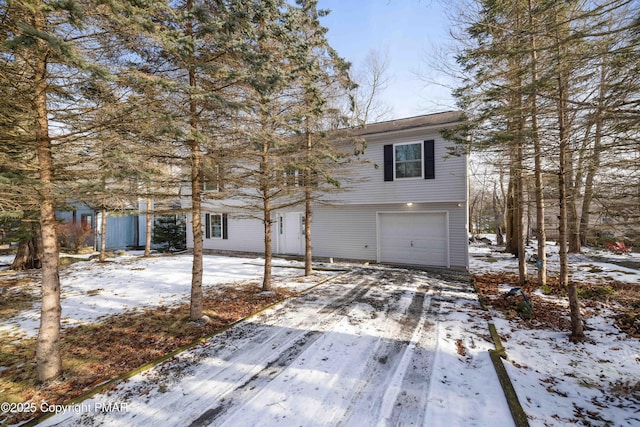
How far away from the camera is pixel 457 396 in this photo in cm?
309

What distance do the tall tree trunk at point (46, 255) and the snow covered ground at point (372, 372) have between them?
0.91m

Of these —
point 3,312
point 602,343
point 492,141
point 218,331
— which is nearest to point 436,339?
point 602,343

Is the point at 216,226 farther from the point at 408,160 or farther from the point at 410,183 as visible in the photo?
the point at 408,160

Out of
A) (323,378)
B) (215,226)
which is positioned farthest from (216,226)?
(323,378)

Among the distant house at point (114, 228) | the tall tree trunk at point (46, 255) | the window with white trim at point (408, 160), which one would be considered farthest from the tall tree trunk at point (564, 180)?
the distant house at point (114, 228)

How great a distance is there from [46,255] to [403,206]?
1045 cm

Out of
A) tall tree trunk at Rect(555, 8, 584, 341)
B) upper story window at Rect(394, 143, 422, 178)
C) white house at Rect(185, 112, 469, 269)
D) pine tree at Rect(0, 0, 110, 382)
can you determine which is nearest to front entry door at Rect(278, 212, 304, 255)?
white house at Rect(185, 112, 469, 269)

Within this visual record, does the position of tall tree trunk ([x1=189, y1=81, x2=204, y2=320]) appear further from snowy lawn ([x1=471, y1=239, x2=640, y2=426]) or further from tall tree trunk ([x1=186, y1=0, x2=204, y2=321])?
snowy lawn ([x1=471, y1=239, x2=640, y2=426])

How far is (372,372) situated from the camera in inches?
140

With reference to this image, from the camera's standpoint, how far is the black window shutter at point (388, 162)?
10969mm

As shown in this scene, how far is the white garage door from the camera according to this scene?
10695 millimetres

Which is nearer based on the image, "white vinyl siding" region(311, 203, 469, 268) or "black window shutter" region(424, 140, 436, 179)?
"black window shutter" region(424, 140, 436, 179)

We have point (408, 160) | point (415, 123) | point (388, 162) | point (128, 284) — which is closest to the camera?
point (128, 284)

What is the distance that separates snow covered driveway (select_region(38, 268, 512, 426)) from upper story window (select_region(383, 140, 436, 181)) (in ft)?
20.0
